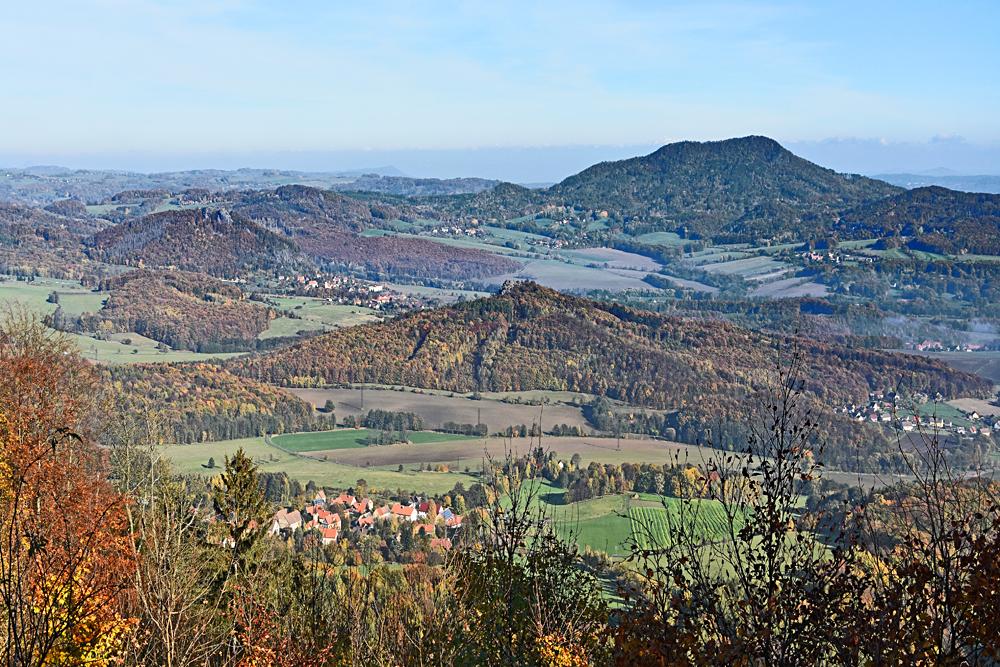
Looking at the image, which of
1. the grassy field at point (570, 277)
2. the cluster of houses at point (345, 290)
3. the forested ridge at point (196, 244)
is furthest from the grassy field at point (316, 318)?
the forested ridge at point (196, 244)

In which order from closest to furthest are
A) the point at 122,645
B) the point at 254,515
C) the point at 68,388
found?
the point at 122,645 → the point at 254,515 → the point at 68,388

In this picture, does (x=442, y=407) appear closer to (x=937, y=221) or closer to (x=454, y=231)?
(x=937, y=221)

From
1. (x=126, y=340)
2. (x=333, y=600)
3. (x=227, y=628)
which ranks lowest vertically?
(x=126, y=340)

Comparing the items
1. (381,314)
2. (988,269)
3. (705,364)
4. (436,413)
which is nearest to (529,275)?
(381,314)

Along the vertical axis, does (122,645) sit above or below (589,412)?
above

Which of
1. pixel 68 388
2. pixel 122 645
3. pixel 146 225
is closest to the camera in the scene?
pixel 122 645

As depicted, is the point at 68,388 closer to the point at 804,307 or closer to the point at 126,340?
the point at 126,340

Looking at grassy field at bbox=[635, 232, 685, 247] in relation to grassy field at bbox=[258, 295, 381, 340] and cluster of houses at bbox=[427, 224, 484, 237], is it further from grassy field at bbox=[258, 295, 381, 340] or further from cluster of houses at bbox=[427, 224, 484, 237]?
grassy field at bbox=[258, 295, 381, 340]

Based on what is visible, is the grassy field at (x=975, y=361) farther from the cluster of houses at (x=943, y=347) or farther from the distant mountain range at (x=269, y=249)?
the distant mountain range at (x=269, y=249)
